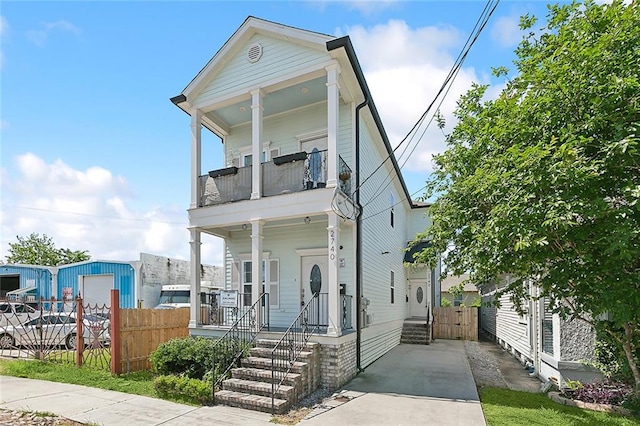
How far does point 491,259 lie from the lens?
22.2ft

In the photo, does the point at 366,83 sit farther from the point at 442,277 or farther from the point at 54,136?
the point at 54,136

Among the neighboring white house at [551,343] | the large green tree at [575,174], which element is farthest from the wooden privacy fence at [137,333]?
the neighboring white house at [551,343]

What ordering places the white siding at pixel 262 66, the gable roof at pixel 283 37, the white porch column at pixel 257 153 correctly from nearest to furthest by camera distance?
the gable roof at pixel 283 37 < the white siding at pixel 262 66 < the white porch column at pixel 257 153

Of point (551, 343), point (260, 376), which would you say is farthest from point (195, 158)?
point (551, 343)

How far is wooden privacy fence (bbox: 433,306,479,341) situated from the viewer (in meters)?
18.1

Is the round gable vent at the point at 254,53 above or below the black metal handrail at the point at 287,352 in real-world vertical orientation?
above

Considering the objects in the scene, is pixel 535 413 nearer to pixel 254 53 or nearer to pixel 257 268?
pixel 257 268

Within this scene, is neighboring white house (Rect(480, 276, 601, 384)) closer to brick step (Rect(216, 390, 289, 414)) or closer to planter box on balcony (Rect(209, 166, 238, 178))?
brick step (Rect(216, 390, 289, 414))

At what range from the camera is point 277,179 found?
9906 mm

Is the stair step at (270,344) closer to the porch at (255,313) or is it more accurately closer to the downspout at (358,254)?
the porch at (255,313)

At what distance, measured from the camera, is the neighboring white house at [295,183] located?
903 cm

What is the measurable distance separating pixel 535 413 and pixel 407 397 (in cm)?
229

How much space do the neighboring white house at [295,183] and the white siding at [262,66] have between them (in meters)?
0.03

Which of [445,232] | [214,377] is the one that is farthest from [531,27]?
[214,377]
